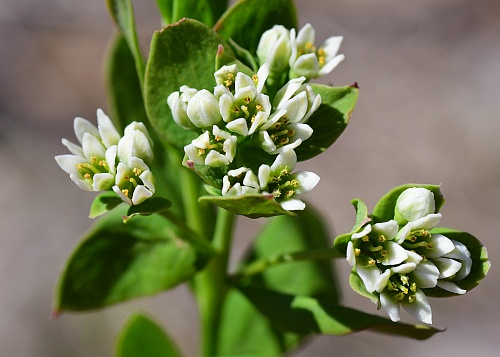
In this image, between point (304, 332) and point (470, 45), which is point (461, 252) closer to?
point (304, 332)

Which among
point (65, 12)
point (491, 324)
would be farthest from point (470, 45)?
point (65, 12)

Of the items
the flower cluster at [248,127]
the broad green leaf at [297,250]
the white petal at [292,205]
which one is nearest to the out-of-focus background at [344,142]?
the broad green leaf at [297,250]

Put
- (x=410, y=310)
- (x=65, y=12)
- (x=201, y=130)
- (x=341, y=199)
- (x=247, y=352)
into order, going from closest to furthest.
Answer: (x=410, y=310)
(x=201, y=130)
(x=247, y=352)
(x=341, y=199)
(x=65, y=12)

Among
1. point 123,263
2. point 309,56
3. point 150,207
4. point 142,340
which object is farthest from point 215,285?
point 309,56

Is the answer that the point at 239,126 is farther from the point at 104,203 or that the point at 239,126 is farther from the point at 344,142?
the point at 344,142

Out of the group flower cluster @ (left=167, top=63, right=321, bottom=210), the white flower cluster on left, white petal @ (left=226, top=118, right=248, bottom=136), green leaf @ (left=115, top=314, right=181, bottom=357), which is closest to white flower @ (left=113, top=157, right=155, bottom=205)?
the white flower cluster on left

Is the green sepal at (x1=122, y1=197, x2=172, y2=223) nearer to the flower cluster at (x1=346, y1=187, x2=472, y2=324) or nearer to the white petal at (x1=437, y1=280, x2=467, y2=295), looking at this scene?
the flower cluster at (x1=346, y1=187, x2=472, y2=324)
